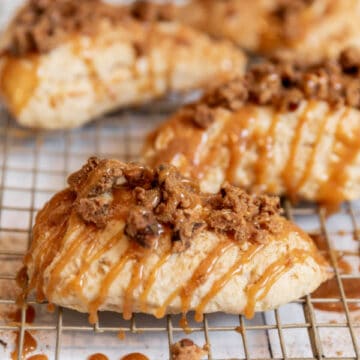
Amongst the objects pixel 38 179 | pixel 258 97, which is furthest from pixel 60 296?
pixel 258 97

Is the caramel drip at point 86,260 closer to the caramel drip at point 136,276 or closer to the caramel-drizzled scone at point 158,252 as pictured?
the caramel-drizzled scone at point 158,252

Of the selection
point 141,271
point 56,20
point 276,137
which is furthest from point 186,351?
point 56,20

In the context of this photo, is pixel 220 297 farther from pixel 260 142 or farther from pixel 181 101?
pixel 181 101

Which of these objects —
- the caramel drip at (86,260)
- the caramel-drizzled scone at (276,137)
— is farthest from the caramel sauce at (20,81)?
the caramel drip at (86,260)

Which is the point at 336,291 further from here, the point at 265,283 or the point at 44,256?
the point at 44,256

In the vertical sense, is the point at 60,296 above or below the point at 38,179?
below

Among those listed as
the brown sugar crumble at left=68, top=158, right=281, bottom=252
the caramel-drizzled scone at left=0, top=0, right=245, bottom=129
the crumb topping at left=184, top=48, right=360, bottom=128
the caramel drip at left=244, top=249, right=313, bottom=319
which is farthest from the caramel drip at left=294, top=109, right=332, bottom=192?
the caramel-drizzled scone at left=0, top=0, right=245, bottom=129

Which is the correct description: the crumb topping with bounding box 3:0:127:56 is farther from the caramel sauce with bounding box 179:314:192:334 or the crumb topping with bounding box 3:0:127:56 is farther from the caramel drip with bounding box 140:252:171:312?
the caramel sauce with bounding box 179:314:192:334
